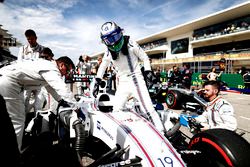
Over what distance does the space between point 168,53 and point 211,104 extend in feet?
129

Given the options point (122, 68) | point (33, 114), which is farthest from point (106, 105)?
point (33, 114)

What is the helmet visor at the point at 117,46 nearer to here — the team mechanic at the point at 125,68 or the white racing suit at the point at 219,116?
the team mechanic at the point at 125,68

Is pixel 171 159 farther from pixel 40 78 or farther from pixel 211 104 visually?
pixel 40 78

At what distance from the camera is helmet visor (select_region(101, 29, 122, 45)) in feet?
9.07

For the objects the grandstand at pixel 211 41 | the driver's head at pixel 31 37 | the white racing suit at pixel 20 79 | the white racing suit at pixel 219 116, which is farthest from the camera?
the grandstand at pixel 211 41

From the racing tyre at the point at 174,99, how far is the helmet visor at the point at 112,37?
3363 mm

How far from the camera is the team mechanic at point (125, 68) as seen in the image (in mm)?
2760

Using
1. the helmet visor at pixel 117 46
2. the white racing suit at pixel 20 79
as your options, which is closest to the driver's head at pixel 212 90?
the helmet visor at pixel 117 46

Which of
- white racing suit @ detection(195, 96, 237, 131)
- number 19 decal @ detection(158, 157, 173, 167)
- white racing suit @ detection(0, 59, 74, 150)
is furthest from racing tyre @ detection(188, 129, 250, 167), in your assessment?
white racing suit @ detection(0, 59, 74, 150)

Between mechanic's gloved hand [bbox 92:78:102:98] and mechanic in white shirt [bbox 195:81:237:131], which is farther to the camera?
mechanic's gloved hand [bbox 92:78:102:98]

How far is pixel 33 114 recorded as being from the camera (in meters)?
2.99

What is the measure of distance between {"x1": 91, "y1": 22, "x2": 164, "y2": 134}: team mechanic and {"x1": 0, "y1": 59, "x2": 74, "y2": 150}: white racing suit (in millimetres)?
895

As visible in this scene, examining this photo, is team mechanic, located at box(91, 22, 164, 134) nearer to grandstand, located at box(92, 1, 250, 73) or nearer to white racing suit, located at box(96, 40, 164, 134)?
white racing suit, located at box(96, 40, 164, 134)

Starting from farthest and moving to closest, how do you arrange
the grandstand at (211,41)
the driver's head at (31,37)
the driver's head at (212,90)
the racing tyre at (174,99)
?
the grandstand at (211,41), the racing tyre at (174,99), the driver's head at (31,37), the driver's head at (212,90)
